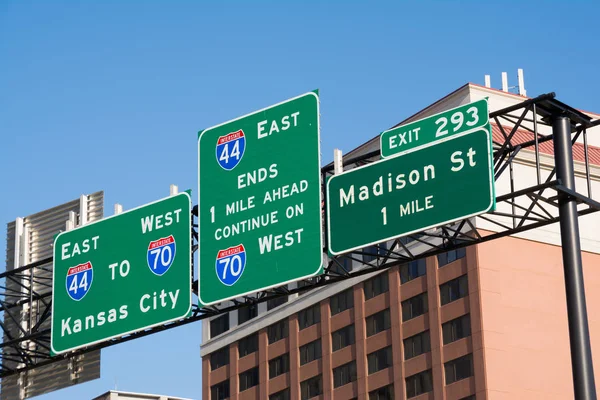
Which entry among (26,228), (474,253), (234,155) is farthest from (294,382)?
(234,155)

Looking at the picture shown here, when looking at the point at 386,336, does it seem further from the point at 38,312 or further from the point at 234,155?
the point at 234,155

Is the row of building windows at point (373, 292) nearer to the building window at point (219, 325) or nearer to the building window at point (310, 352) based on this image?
the building window at point (219, 325)

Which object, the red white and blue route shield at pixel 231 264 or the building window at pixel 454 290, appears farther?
the building window at pixel 454 290

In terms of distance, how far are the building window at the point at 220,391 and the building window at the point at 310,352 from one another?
861 cm

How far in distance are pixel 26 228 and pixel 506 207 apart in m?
44.1

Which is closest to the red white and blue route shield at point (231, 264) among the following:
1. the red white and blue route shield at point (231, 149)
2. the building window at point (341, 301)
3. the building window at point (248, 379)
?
the red white and blue route shield at point (231, 149)

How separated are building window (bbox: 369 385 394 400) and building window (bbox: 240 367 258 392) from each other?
1256 centimetres

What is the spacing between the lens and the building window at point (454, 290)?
243ft

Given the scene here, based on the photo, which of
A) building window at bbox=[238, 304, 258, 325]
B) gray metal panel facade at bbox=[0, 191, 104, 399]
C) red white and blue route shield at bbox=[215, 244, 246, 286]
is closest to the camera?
red white and blue route shield at bbox=[215, 244, 246, 286]

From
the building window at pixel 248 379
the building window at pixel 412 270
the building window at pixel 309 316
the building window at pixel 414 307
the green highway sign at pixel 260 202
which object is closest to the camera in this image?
the green highway sign at pixel 260 202

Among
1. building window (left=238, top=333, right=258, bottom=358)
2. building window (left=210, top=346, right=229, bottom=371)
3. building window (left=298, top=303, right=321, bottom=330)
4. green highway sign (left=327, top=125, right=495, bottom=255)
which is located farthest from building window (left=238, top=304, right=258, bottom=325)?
green highway sign (left=327, top=125, right=495, bottom=255)

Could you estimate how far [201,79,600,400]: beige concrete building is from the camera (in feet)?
237

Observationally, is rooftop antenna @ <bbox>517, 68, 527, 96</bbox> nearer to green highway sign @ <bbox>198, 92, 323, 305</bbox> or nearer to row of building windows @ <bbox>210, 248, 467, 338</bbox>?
row of building windows @ <bbox>210, 248, 467, 338</bbox>

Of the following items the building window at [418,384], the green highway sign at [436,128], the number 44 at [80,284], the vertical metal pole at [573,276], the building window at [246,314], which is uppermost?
the building window at [246,314]
